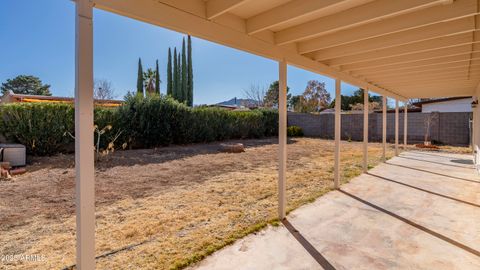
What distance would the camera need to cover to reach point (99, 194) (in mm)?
4539

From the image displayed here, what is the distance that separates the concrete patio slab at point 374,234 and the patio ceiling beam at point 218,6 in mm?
2364

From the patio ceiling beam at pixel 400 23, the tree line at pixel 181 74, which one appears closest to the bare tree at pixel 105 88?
the tree line at pixel 181 74

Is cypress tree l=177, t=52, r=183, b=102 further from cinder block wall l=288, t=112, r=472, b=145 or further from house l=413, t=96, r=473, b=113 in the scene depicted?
house l=413, t=96, r=473, b=113

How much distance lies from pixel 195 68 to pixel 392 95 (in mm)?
17177

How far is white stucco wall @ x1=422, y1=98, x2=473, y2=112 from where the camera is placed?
16469 mm

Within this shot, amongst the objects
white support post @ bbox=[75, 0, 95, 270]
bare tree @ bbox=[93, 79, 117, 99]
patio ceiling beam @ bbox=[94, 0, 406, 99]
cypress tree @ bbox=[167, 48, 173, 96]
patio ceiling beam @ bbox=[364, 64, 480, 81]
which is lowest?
white support post @ bbox=[75, 0, 95, 270]

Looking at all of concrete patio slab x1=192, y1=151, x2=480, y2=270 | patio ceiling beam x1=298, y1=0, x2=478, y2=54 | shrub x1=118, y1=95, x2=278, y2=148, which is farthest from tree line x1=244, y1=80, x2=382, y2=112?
patio ceiling beam x1=298, y1=0, x2=478, y2=54

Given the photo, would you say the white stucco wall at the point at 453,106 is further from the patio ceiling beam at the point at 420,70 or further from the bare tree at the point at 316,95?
the patio ceiling beam at the point at 420,70

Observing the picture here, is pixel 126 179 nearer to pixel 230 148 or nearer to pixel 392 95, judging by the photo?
pixel 230 148

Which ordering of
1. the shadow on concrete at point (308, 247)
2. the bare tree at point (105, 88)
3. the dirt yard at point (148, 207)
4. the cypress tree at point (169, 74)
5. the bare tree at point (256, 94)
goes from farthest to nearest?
the bare tree at point (256, 94) < the cypress tree at point (169, 74) < the bare tree at point (105, 88) < the dirt yard at point (148, 207) < the shadow on concrete at point (308, 247)

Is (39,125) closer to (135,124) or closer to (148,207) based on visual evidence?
(135,124)

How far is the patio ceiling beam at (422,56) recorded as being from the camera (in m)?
3.57

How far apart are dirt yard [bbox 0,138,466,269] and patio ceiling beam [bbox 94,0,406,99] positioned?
7.22 ft

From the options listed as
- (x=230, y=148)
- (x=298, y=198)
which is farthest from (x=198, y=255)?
(x=230, y=148)
